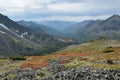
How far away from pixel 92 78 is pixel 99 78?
3.09 ft

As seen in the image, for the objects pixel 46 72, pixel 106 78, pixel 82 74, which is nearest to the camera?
pixel 106 78

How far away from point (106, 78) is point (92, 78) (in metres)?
1.94

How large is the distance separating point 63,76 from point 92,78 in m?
5.34

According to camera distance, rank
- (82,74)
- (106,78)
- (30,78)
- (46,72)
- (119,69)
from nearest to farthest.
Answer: (106,78) → (82,74) → (119,69) → (30,78) → (46,72)

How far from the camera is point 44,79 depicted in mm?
46031

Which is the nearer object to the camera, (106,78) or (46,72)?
(106,78)

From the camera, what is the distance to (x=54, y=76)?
1781 inches

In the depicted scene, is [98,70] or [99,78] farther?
[98,70]

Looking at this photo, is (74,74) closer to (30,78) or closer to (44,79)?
(44,79)

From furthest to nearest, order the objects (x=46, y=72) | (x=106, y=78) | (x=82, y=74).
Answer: (x=46, y=72) < (x=82, y=74) < (x=106, y=78)

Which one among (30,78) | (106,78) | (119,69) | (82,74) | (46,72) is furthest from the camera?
(46,72)

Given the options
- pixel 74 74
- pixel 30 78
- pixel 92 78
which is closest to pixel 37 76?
pixel 30 78

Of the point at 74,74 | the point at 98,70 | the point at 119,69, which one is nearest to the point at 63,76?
the point at 74,74

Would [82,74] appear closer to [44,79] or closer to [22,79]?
[44,79]
